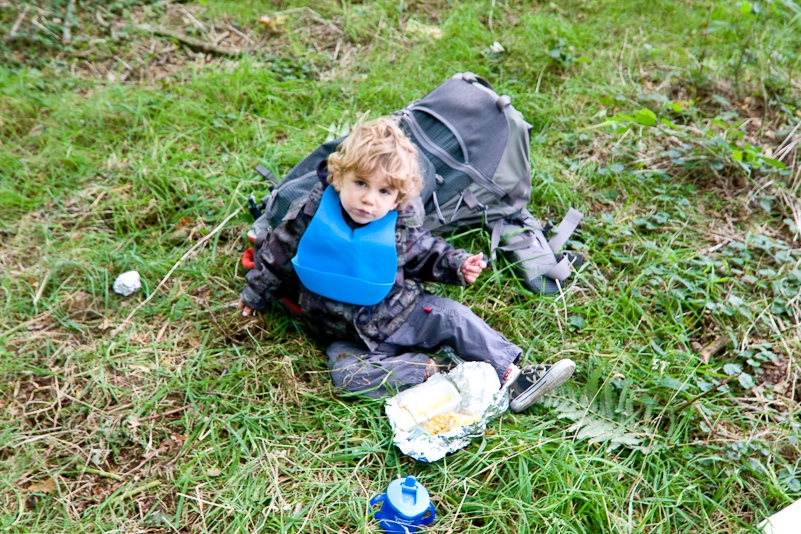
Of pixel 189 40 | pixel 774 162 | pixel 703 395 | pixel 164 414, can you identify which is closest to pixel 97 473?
pixel 164 414

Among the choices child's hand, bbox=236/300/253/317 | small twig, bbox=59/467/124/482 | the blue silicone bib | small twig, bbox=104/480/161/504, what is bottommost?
small twig, bbox=59/467/124/482

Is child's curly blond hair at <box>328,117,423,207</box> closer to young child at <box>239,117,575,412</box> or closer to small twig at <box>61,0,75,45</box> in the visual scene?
young child at <box>239,117,575,412</box>

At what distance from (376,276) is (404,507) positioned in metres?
0.99

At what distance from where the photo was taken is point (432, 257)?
8.77 feet

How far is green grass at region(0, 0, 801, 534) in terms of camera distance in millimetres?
2295

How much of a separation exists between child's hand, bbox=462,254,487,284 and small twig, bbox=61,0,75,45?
4.10 m

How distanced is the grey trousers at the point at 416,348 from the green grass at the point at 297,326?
0.40 ft

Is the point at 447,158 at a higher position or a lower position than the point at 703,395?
higher

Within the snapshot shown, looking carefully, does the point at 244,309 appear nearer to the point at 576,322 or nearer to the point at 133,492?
the point at 133,492

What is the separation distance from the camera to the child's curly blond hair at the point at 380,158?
2270 millimetres

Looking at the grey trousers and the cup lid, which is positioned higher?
the grey trousers

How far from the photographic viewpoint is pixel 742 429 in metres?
2.48

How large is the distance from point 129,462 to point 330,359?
3.26 ft

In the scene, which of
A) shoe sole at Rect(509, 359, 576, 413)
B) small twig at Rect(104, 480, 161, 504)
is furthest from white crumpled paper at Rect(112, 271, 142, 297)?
shoe sole at Rect(509, 359, 576, 413)
